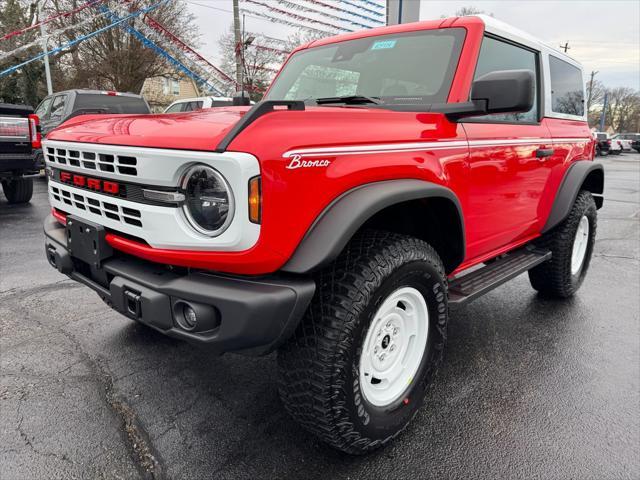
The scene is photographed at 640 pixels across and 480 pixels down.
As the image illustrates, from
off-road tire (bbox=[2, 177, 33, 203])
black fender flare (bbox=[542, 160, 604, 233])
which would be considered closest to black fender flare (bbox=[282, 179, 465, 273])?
black fender flare (bbox=[542, 160, 604, 233])

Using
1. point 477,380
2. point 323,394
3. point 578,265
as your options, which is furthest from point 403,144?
point 578,265

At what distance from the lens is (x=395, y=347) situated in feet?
7.55

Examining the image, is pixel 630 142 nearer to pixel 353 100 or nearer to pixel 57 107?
pixel 57 107

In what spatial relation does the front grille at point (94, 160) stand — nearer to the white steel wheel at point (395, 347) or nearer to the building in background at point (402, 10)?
the white steel wheel at point (395, 347)

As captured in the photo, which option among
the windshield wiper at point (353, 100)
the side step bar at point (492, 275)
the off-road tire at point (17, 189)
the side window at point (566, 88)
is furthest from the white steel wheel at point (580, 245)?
the off-road tire at point (17, 189)

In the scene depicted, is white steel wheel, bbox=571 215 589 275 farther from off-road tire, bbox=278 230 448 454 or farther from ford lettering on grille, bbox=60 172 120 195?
ford lettering on grille, bbox=60 172 120 195

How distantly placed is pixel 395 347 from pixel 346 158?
1.02 m

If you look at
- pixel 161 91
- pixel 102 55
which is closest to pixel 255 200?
pixel 102 55

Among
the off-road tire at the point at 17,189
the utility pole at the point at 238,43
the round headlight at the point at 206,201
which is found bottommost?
the off-road tire at the point at 17,189

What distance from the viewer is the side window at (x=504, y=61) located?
2652mm

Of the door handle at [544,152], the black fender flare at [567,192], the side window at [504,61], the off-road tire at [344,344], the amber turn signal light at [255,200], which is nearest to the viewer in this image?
the amber turn signal light at [255,200]

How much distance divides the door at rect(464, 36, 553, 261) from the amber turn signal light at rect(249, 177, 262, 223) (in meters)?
1.35

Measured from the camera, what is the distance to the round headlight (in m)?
1.65

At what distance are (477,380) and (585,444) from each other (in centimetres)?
65
